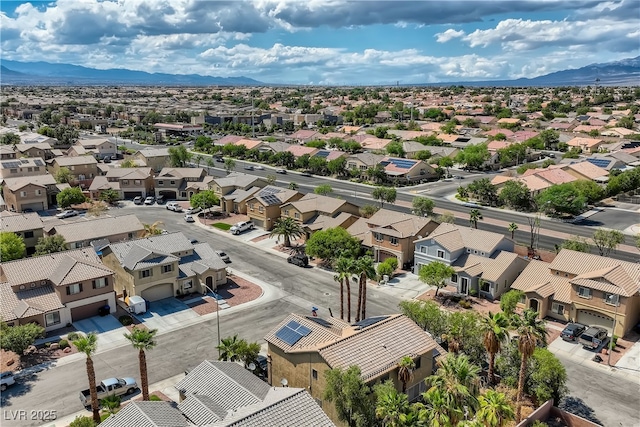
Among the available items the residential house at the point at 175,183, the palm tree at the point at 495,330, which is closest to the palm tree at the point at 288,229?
the residential house at the point at 175,183

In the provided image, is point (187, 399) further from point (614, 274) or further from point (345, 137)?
point (345, 137)

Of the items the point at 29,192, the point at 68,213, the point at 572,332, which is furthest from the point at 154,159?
the point at 572,332

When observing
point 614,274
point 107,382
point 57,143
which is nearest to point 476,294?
point 614,274

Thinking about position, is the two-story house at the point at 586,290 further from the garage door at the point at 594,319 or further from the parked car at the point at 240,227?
the parked car at the point at 240,227

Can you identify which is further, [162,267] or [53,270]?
[162,267]

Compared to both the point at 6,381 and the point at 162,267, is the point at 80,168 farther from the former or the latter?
the point at 6,381

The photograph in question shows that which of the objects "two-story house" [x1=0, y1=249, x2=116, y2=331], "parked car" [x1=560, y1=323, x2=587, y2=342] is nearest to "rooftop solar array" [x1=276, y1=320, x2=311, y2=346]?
"two-story house" [x1=0, y1=249, x2=116, y2=331]

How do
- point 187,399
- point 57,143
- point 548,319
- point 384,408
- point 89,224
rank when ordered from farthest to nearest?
1. point 57,143
2. point 89,224
3. point 548,319
4. point 187,399
5. point 384,408
